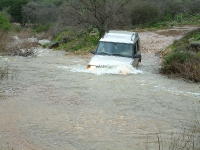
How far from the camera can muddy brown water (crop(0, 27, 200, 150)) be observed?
6840 mm

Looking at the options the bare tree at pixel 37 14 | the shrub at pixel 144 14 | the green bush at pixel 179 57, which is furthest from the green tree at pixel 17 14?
the green bush at pixel 179 57

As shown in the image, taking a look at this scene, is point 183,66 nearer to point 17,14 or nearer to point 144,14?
point 144,14

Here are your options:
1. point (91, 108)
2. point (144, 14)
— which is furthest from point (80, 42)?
point (144, 14)

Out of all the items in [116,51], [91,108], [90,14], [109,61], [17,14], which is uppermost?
[17,14]

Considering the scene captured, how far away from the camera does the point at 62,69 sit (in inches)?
583

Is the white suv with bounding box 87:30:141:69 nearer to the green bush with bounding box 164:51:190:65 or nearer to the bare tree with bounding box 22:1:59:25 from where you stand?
the green bush with bounding box 164:51:190:65

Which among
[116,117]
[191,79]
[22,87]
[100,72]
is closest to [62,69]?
[100,72]

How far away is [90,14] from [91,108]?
15625mm

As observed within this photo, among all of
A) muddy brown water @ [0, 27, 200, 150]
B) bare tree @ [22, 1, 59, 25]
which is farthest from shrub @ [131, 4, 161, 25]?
muddy brown water @ [0, 27, 200, 150]

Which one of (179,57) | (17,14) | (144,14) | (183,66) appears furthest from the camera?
(17,14)

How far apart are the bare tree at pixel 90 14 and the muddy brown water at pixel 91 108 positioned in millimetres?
10110

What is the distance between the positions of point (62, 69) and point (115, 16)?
1060 cm

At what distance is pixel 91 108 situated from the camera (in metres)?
9.08

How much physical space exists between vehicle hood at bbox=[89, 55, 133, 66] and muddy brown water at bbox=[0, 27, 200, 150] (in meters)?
0.31
